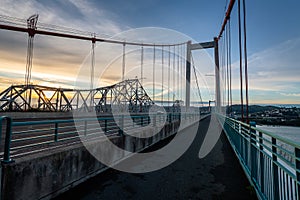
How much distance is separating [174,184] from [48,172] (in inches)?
93.8

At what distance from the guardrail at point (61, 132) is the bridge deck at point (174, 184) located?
3.63 feet

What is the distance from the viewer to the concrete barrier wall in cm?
266

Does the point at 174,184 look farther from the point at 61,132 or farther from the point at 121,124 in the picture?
the point at 61,132

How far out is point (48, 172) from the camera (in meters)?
3.22

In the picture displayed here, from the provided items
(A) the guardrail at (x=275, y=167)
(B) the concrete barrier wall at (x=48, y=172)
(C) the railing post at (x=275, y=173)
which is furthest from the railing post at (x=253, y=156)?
(B) the concrete barrier wall at (x=48, y=172)

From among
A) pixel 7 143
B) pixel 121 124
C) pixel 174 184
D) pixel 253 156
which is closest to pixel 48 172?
pixel 7 143

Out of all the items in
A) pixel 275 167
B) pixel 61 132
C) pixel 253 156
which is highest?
pixel 275 167

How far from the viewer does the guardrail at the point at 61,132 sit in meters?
3.03

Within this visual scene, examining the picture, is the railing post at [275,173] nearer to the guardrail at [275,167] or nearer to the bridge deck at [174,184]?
the guardrail at [275,167]

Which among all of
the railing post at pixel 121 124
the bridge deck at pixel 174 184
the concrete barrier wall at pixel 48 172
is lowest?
the bridge deck at pixel 174 184

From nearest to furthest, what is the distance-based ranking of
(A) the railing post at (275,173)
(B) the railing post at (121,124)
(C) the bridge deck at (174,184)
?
(A) the railing post at (275,173) < (C) the bridge deck at (174,184) < (B) the railing post at (121,124)

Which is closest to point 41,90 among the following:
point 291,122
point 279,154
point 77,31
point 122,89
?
point 77,31

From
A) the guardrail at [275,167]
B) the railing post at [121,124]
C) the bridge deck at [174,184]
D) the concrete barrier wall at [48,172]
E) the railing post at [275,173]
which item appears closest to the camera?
the guardrail at [275,167]

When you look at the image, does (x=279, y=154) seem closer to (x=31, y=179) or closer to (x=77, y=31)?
(x=31, y=179)
